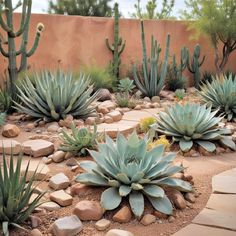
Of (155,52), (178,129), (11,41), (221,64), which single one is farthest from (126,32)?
(178,129)

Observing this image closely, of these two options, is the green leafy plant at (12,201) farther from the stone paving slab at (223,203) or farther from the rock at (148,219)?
the stone paving slab at (223,203)

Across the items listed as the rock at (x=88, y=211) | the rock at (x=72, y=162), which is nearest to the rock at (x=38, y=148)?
the rock at (x=72, y=162)

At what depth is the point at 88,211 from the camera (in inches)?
137

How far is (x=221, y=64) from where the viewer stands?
1499 centimetres

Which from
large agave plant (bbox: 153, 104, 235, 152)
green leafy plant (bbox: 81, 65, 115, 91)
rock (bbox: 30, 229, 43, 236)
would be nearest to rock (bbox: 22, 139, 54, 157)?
large agave plant (bbox: 153, 104, 235, 152)

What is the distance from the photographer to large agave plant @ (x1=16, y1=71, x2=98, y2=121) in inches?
277

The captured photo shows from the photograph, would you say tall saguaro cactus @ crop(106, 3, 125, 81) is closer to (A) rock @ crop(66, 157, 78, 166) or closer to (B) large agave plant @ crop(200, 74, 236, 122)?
(B) large agave plant @ crop(200, 74, 236, 122)

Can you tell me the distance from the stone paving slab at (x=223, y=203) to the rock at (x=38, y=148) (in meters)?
2.23

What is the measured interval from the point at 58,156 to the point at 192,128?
5.83ft

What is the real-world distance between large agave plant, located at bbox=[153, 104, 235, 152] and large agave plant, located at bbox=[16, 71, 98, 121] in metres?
1.77

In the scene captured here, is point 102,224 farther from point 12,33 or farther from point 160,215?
point 12,33

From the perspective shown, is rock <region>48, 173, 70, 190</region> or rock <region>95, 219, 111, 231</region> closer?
rock <region>95, 219, 111, 231</region>

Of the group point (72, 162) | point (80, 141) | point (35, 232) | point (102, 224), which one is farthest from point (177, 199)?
point (80, 141)

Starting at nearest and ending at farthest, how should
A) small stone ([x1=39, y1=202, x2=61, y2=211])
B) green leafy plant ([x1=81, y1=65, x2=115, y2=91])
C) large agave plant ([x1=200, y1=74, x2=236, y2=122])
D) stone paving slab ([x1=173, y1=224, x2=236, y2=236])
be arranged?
stone paving slab ([x1=173, y1=224, x2=236, y2=236])
small stone ([x1=39, y1=202, x2=61, y2=211])
large agave plant ([x1=200, y1=74, x2=236, y2=122])
green leafy plant ([x1=81, y1=65, x2=115, y2=91])
